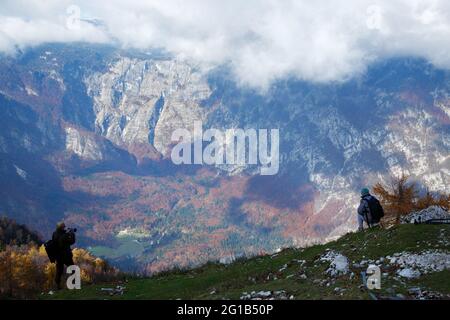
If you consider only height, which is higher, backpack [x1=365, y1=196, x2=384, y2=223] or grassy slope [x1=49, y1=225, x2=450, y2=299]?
backpack [x1=365, y1=196, x2=384, y2=223]

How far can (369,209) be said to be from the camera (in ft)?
106

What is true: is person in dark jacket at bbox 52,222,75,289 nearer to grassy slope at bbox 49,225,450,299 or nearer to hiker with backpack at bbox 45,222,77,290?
hiker with backpack at bbox 45,222,77,290

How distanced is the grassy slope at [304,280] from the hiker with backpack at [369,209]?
159 cm

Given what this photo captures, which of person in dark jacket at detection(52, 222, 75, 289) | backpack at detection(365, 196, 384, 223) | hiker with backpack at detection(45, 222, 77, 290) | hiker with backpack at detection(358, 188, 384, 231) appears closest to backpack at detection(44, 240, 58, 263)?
hiker with backpack at detection(45, 222, 77, 290)

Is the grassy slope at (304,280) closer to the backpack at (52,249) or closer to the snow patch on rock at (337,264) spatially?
the snow patch on rock at (337,264)

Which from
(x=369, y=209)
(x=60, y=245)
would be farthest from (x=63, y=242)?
(x=369, y=209)

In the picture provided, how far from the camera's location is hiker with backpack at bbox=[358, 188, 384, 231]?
31859 mm

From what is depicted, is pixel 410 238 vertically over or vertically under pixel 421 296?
over

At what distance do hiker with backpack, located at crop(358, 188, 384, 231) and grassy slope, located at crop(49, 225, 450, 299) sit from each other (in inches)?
62.6

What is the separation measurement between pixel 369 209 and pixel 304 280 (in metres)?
10.6
